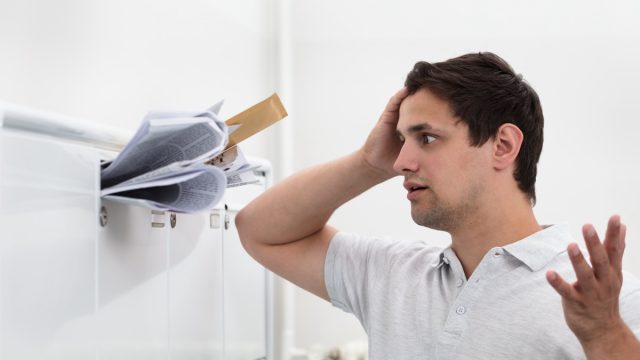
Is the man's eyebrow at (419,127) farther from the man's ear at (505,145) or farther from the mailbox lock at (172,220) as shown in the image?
the mailbox lock at (172,220)

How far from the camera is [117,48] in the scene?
143 cm

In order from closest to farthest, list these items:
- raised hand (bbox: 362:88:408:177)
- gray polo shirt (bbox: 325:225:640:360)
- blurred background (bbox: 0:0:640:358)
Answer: gray polo shirt (bbox: 325:225:640:360), raised hand (bbox: 362:88:408:177), blurred background (bbox: 0:0:640:358)

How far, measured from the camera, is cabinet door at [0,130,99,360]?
30.7 inches

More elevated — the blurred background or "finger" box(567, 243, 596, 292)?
the blurred background

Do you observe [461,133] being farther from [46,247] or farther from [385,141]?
[46,247]

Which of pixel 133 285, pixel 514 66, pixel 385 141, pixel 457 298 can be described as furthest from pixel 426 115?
pixel 514 66

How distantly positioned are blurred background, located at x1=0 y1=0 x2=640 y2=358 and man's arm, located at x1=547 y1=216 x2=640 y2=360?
1072 mm

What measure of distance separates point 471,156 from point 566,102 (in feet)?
3.62

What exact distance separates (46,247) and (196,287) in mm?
495

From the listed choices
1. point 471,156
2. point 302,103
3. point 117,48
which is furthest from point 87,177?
point 302,103

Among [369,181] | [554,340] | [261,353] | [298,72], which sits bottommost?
[261,353]

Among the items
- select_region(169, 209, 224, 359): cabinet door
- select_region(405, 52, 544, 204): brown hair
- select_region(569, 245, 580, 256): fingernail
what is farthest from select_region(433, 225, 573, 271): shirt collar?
select_region(169, 209, 224, 359): cabinet door

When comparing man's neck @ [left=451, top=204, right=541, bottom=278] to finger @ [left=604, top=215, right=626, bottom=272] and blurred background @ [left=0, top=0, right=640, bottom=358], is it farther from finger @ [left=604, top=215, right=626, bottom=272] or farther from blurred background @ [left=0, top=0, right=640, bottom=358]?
blurred background @ [left=0, top=0, right=640, bottom=358]

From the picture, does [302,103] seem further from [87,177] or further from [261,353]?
[87,177]
